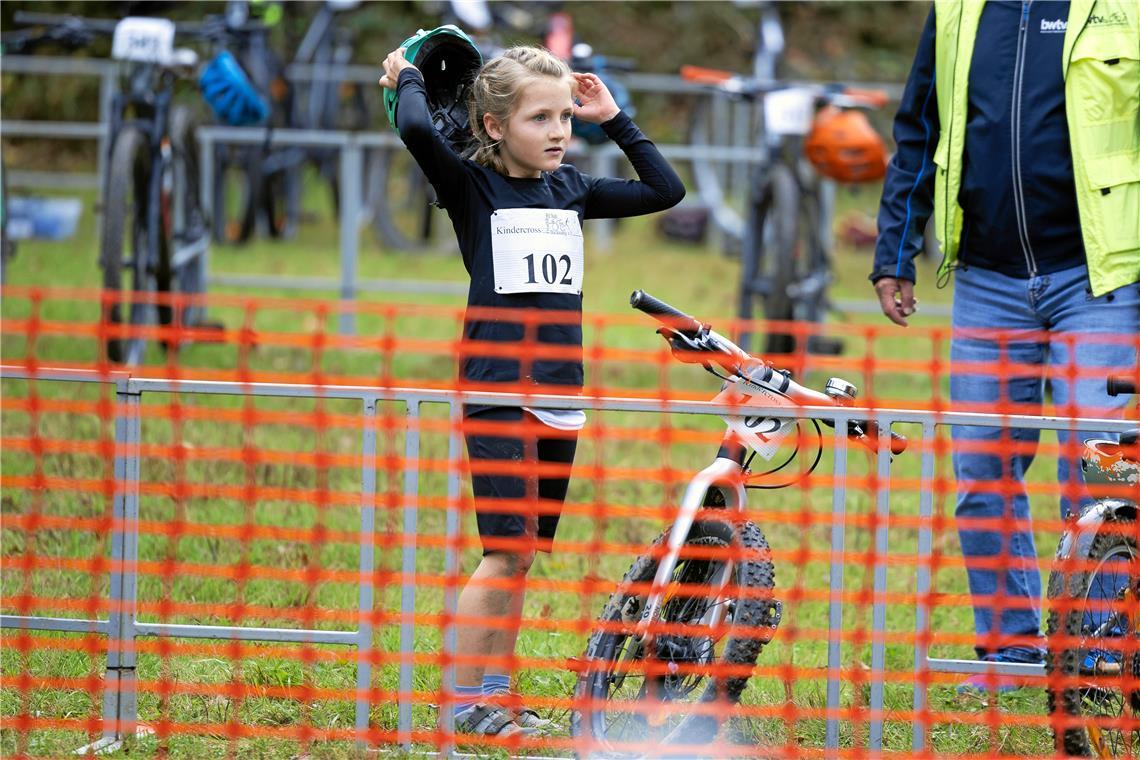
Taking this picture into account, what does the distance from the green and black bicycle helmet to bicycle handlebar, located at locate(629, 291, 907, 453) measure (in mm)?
689

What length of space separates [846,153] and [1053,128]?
3870mm

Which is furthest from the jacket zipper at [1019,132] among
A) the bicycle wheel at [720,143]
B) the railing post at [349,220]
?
the bicycle wheel at [720,143]

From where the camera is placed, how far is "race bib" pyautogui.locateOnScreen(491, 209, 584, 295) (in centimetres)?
352

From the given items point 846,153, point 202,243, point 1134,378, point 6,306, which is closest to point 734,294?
point 846,153

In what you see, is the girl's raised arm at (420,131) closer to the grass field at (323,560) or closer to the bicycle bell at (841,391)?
the grass field at (323,560)

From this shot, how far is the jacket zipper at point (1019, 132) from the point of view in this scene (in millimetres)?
4051

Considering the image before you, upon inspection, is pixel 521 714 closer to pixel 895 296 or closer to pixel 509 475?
pixel 509 475

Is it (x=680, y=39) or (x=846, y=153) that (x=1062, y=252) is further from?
(x=680, y=39)

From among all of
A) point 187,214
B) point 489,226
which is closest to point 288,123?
point 187,214

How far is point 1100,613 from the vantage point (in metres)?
3.59

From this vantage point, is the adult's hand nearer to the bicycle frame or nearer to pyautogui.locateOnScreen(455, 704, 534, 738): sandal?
the bicycle frame

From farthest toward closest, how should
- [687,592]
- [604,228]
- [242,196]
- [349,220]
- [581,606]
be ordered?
[604,228] < [242,196] < [349,220] < [581,606] < [687,592]

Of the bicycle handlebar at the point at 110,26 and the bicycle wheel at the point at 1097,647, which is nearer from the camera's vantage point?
the bicycle wheel at the point at 1097,647

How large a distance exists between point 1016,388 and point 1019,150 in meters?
0.62
